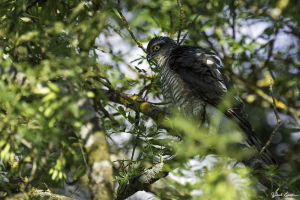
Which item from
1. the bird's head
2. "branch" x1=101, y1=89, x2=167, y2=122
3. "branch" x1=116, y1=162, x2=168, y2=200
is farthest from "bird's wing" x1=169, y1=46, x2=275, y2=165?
"branch" x1=116, y1=162, x2=168, y2=200

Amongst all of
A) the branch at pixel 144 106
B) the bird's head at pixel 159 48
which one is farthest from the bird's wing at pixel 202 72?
the branch at pixel 144 106

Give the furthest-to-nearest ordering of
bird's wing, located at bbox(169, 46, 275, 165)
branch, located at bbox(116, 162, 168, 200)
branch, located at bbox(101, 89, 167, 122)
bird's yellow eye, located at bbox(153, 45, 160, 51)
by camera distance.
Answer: bird's yellow eye, located at bbox(153, 45, 160, 51) < bird's wing, located at bbox(169, 46, 275, 165) < branch, located at bbox(101, 89, 167, 122) < branch, located at bbox(116, 162, 168, 200)

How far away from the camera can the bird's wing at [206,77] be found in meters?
3.65

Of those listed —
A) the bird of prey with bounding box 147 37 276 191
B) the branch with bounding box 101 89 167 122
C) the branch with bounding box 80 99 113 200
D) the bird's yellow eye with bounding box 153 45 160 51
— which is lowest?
the branch with bounding box 80 99 113 200

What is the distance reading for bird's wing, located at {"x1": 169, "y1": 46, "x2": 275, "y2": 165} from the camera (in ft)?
12.0

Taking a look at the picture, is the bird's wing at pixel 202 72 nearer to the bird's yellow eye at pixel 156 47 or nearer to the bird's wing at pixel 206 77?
the bird's wing at pixel 206 77

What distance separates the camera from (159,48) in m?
4.46

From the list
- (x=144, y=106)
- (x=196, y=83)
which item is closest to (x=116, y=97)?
(x=144, y=106)

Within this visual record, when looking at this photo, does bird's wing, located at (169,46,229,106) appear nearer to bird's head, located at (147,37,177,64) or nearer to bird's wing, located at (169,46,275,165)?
bird's wing, located at (169,46,275,165)

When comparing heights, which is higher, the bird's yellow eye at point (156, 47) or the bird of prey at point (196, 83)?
the bird's yellow eye at point (156, 47)

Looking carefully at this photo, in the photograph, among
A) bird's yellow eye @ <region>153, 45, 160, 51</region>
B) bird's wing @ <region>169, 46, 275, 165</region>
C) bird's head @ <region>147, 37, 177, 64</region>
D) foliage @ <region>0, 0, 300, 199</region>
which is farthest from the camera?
bird's yellow eye @ <region>153, 45, 160, 51</region>

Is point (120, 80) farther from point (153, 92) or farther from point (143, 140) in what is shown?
point (143, 140)

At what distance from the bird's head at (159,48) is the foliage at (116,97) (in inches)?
6.2

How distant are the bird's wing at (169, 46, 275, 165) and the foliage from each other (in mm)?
315
